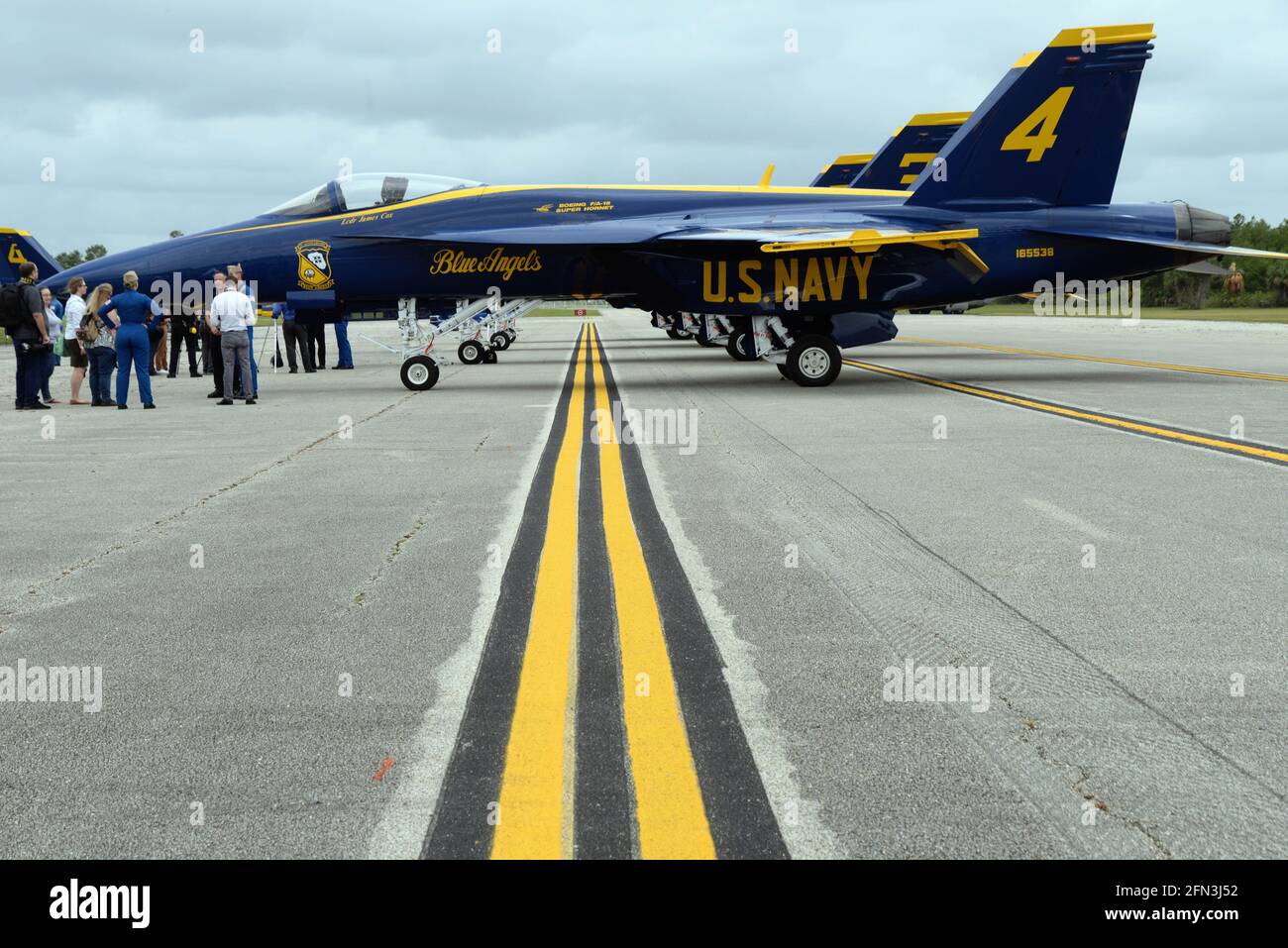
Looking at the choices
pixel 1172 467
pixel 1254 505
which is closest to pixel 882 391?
pixel 1172 467

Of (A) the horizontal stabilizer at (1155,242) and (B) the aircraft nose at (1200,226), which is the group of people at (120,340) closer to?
(A) the horizontal stabilizer at (1155,242)

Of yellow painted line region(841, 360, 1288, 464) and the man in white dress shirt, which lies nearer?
yellow painted line region(841, 360, 1288, 464)

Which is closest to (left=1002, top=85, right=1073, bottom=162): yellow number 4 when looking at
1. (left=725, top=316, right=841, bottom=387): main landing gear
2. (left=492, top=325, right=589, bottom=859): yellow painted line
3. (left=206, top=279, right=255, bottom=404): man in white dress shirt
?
(left=725, top=316, right=841, bottom=387): main landing gear

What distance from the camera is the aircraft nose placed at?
1759 centimetres

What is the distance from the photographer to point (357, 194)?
17.9 metres

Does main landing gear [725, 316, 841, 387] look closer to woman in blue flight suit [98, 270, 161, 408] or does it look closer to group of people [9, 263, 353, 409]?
group of people [9, 263, 353, 409]

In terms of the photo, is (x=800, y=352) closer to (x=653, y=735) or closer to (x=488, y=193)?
(x=488, y=193)

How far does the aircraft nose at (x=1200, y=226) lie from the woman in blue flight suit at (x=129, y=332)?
14.1 m

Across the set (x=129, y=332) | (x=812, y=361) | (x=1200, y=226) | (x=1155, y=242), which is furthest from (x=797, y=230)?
(x=129, y=332)

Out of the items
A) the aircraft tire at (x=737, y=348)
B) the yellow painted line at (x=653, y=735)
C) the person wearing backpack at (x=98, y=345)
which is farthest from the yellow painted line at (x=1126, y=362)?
the person wearing backpack at (x=98, y=345)

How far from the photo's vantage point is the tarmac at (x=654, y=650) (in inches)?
122

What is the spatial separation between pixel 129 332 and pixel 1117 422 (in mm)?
12146

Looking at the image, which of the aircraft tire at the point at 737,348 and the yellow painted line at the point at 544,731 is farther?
the aircraft tire at the point at 737,348

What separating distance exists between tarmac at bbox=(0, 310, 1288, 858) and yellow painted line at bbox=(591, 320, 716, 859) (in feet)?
0.05
